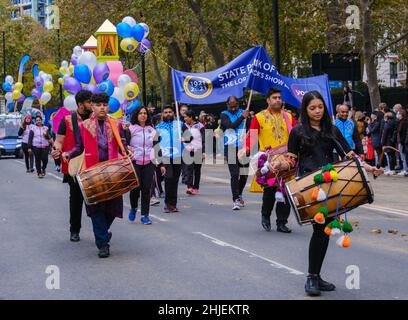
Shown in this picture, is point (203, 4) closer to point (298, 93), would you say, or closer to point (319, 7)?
point (319, 7)

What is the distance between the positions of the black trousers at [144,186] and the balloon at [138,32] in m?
10.3

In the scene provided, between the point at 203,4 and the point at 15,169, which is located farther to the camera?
the point at 203,4

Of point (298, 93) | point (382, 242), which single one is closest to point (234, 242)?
point (382, 242)

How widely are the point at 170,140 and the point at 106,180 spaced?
5.53 meters

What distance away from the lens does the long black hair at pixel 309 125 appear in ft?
24.7

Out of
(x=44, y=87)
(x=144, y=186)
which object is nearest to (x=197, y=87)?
(x=144, y=186)

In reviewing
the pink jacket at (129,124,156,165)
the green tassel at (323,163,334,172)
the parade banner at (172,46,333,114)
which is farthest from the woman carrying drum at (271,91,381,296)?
the parade banner at (172,46,333,114)

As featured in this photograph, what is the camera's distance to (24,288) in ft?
25.5

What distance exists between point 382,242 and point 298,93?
4.87 m

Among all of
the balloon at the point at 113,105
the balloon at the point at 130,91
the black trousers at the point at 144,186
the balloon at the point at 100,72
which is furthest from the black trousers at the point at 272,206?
the balloon at the point at 130,91

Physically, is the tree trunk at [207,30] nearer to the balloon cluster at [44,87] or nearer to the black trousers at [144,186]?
the balloon cluster at [44,87]

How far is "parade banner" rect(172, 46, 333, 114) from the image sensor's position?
14.7 m

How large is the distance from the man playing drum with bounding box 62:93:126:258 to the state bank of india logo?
5505 mm

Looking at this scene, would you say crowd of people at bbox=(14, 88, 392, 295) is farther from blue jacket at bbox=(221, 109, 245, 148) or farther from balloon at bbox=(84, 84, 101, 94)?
balloon at bbox=(84, 84, 101, 94)
